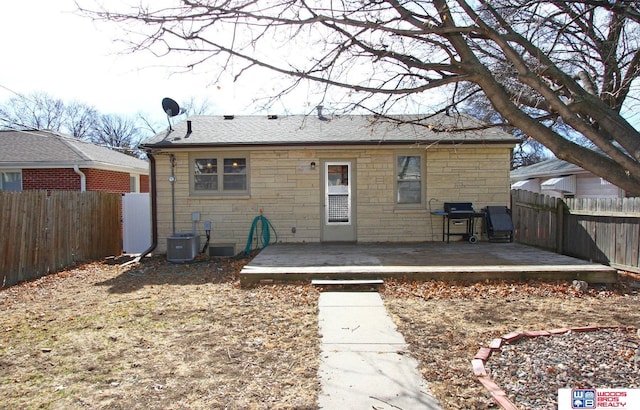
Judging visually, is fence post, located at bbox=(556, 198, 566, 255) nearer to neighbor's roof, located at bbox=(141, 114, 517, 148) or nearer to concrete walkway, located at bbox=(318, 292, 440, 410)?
neighbor's roof, located at bbox=(141, 114, 517, 148)

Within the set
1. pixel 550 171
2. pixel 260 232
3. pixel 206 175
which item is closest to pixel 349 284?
pixel 260 232

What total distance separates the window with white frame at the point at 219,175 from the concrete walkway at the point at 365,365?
5.88 metres

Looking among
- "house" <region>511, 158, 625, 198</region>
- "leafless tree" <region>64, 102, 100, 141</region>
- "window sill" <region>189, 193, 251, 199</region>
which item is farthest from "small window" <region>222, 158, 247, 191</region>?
"leafless tree" <region>64, 102, 100, 141</region>

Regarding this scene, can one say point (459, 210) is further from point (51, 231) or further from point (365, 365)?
point (51, 231)

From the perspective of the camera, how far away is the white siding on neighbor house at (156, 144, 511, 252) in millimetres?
10438

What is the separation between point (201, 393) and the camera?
3.15 metres

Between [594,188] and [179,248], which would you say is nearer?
[179,248]

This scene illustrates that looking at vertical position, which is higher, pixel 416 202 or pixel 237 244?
pixel 416 202

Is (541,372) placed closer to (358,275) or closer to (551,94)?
(551,94)

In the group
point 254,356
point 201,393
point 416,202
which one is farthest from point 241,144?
point 201,393

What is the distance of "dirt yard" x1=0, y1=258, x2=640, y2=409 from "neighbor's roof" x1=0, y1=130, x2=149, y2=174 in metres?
7.46

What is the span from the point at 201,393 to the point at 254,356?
0.78 meters

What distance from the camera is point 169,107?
1116 cm

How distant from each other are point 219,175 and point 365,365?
25.6 feet
